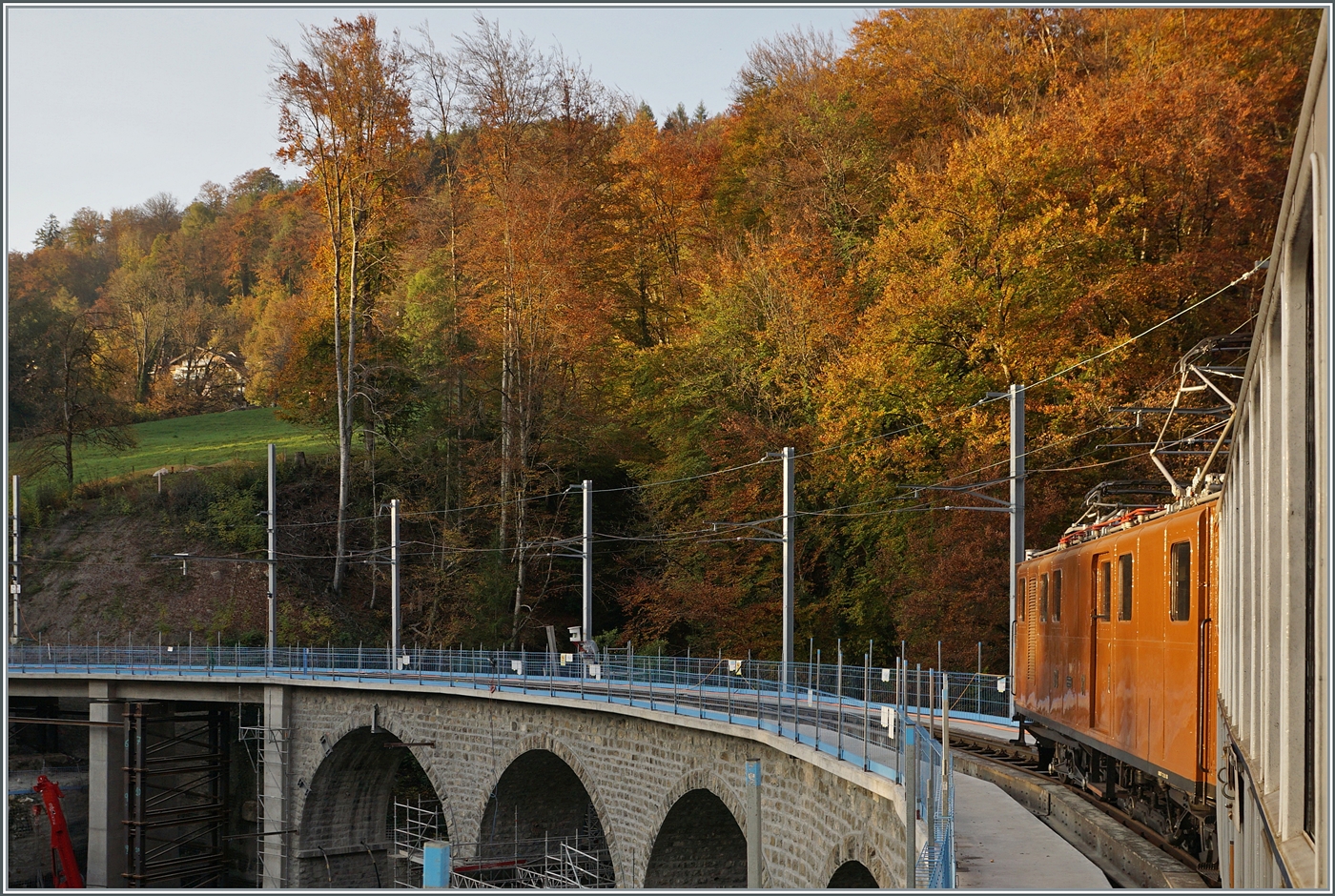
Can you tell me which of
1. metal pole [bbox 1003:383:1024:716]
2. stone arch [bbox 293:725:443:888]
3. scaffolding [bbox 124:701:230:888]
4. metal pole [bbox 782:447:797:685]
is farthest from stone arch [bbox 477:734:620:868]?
scaffolding [bbox 124:701:230:888]

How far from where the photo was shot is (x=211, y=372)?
86125 millimetres

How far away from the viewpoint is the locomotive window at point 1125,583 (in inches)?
547

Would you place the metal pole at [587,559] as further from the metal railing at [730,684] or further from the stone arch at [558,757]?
the stone arch at [558,757]

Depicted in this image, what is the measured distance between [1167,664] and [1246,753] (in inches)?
256

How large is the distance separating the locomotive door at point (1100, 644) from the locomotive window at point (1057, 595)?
7.01 feet

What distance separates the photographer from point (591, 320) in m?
46.5

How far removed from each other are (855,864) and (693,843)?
938 centimetres

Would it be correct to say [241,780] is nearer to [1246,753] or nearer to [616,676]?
[616,676]

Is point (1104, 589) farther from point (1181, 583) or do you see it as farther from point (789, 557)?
point (789, 557)

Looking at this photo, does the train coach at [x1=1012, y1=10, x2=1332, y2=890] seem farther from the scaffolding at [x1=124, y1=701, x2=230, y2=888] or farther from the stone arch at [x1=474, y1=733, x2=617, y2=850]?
the scaffolding at [x1=124, y1=701, x2=230, y2=888]

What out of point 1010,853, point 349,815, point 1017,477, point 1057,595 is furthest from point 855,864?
point 349,815

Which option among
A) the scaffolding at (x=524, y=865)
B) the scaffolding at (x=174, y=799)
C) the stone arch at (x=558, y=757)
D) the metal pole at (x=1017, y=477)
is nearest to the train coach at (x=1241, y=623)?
the metal pole at (x=1017, y=477)

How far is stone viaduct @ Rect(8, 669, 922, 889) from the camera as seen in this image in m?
16.5

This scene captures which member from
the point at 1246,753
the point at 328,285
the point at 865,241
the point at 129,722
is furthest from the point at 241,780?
the point at 1246,753
